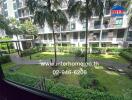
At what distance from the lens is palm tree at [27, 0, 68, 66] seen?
797cm

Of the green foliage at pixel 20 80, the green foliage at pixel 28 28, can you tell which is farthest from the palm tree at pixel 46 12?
the green foliage at pixel 28 28

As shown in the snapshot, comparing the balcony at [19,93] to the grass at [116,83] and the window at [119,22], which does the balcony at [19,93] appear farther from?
the window at [119,22]

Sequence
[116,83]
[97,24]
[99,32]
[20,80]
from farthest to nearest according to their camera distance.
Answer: [99,32] < [97,24] < [116,83] < [20,80]

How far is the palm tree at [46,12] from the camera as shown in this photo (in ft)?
26.1

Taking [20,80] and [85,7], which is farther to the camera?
[85,7]

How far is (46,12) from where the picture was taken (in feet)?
26.3

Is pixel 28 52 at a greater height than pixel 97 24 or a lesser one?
lesser

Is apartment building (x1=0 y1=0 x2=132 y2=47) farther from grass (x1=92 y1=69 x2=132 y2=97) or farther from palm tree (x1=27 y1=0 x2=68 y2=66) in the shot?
grass (x1=92 y1=69 x2=132 y2=97)

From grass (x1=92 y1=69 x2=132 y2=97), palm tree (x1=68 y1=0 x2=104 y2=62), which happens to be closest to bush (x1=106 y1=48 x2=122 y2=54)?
palm tree (x1=68 y1=0 x2=104 y2=62)

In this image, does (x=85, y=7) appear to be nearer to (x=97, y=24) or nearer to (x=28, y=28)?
(x=97, y=24)

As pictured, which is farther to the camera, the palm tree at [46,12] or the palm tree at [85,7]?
the palm tree at [85,7]

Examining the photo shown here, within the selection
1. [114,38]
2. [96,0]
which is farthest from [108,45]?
[96,0]

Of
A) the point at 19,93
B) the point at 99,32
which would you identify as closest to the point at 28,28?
the point at 99,32

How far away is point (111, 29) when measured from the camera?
15625 mm
